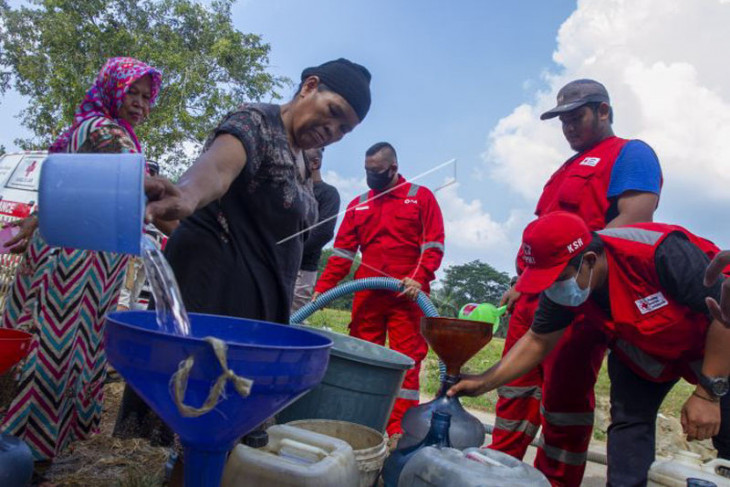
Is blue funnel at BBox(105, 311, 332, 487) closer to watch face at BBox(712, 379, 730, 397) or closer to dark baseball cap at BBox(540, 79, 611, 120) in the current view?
watch face at BBox(712, 379, 730, 397)

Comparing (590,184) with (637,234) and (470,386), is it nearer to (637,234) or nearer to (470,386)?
(637,234)

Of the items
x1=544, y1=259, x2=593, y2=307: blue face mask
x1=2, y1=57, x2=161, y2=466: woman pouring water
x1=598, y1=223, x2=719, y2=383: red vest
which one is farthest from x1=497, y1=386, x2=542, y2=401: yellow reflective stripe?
x1=2, y1=57, x2=161, y2=466: woman pouring water

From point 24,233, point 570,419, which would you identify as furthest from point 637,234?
point 24,233

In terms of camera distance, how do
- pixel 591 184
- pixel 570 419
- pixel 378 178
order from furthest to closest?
pixel 378 178 < pixel 591 184 < pixel 570 419

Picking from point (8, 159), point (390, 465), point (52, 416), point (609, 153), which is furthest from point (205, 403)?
point (8, 159)

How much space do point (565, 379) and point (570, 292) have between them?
2.49ft

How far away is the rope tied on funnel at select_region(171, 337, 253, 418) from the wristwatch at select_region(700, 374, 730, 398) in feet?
5.69

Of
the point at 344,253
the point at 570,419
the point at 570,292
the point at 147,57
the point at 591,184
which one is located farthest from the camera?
the point at 147,57

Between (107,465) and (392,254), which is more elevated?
(392,254)

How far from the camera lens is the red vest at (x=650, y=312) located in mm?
2033

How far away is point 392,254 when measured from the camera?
14.0 feet

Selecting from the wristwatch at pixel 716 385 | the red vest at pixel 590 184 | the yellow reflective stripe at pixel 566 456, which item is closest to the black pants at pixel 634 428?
the wristwatch at pixel 716 385

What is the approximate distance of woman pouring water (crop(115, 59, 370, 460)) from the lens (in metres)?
1.76

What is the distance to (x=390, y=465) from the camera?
210cm
